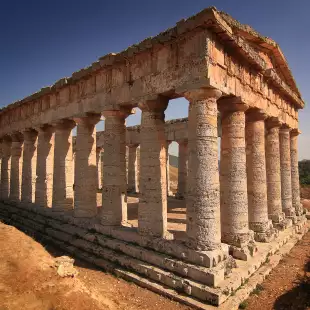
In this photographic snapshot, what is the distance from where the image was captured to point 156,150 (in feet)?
30.8

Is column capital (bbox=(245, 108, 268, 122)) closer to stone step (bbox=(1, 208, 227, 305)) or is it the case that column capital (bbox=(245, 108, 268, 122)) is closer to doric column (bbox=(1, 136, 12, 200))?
stone step (bbox=(1, 208, 227, 305))

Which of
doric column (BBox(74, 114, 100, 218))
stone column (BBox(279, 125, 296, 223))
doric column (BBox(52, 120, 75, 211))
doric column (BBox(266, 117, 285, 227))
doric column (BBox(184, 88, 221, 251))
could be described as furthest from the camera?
stone column (BBox(279, 125, 296, 223))

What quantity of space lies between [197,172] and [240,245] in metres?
3.41

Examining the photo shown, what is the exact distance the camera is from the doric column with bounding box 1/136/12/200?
20647 millimetres

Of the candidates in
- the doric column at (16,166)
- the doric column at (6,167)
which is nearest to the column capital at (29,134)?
the doric column at (16,166)

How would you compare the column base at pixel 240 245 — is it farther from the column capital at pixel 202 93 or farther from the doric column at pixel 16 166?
the doric column at pixel 16 166

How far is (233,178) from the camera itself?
9.74 m

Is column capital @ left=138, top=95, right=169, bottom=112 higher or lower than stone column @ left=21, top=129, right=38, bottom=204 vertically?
higher

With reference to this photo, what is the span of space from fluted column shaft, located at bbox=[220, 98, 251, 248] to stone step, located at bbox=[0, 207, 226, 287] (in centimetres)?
201

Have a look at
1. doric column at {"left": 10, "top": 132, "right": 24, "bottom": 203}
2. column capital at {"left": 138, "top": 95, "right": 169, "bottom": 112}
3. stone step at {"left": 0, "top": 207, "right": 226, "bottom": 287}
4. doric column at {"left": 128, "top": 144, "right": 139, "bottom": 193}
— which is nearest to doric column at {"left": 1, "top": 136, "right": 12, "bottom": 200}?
doric column at {"left": 10, "top": 132, "right": 24, "bottom": 203}

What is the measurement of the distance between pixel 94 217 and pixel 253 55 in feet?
32.3

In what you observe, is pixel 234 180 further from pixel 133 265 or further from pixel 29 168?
pixel 29 168

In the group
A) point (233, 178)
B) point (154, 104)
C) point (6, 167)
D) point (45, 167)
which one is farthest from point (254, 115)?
point (6, 167)

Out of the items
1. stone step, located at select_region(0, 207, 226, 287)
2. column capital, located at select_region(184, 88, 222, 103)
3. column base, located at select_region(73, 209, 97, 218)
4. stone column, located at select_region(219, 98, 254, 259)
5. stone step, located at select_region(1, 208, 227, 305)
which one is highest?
column capital, located at select_region(184, 88, 222, 103)
